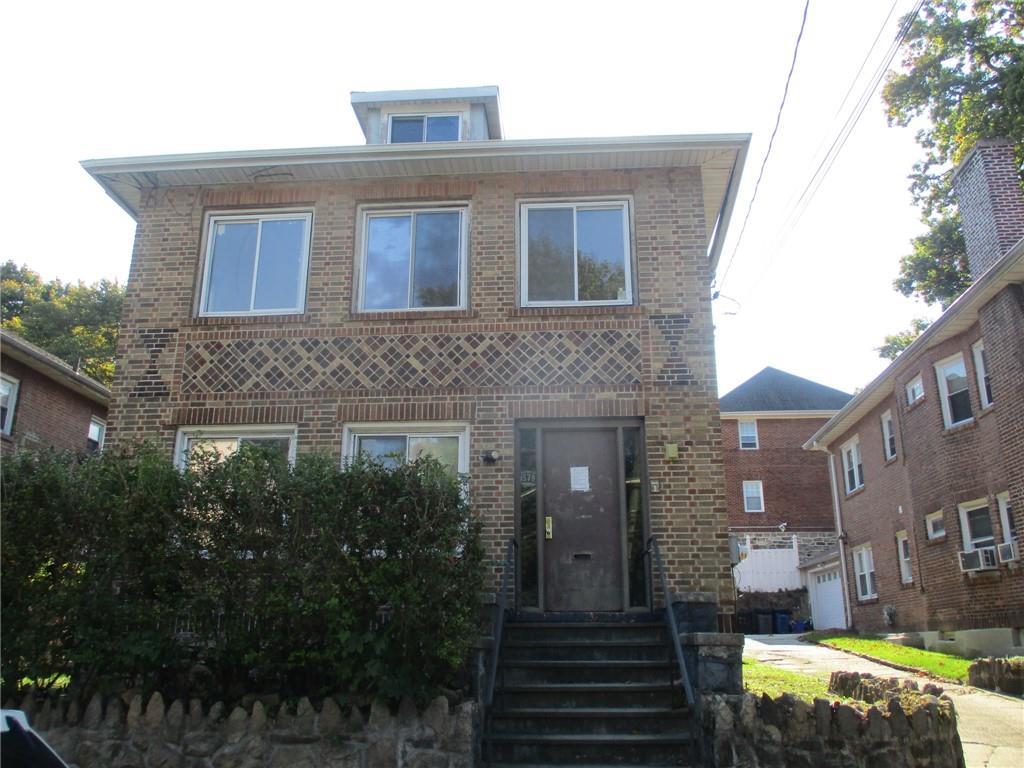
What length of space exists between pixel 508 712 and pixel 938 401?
13.1m

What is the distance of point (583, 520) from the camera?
9867mm

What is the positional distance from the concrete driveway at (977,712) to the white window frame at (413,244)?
724cm

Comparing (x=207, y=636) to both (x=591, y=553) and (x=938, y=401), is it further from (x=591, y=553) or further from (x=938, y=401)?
(x=938, y=401)

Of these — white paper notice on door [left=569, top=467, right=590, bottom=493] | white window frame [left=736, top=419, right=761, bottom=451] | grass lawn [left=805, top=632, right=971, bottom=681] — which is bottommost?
grass lawn [left=805, top=632, right=971, bottom=681]

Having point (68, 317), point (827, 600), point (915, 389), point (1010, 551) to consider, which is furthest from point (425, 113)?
point (68, 317)

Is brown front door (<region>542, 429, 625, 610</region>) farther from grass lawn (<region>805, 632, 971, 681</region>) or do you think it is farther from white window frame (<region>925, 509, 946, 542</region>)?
white window frame (<region>925, 509, 946, 542</region>)

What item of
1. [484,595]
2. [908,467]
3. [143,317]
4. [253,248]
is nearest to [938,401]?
[908,467]

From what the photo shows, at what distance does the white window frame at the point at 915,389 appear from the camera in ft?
58.8

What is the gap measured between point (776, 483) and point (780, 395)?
12.2 ft

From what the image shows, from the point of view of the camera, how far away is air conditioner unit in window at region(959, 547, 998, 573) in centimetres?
1530

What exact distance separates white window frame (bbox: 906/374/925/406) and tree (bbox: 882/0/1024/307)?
6837 millimetres

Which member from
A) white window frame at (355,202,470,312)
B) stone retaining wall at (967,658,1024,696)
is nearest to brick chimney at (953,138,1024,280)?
stone retaining wall at (967,658,1024,696)

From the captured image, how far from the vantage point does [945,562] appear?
673 inches

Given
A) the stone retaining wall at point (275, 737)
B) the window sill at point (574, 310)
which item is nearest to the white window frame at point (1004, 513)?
the window sill at point (574, 310)
